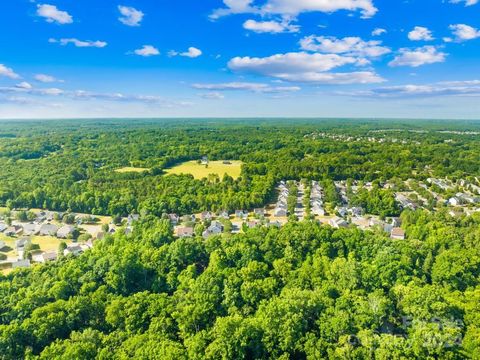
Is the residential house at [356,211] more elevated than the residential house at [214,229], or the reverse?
the residential house at [356,211]

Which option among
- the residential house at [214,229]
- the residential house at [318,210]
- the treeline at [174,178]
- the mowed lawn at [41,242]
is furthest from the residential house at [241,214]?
the mowed lawn at [41,242]

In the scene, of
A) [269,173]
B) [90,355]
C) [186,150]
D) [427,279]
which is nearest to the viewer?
[90,355]

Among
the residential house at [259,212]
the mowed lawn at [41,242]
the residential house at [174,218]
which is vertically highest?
the residential house at [259,212]

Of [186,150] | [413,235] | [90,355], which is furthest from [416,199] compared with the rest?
[186,150]

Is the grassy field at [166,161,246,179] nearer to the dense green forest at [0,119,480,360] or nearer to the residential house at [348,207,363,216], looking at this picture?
the residential house at [348,207,363,216]

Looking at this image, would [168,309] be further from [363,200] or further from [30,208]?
[30,208]

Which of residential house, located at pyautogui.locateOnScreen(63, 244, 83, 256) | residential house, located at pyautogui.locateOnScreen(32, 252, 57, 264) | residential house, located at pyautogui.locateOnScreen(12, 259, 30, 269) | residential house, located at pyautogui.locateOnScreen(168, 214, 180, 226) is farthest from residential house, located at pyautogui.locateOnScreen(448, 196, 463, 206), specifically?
residential house, located at pyautogui.locateOnScreen(12, 259, 30, 269)

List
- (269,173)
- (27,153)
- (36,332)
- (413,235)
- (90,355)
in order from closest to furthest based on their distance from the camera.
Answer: (90,355), (36,332), (413,235), (269,173), (27,153)

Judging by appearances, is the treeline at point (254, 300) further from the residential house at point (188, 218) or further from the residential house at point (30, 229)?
the residential house at point (30, 229)
